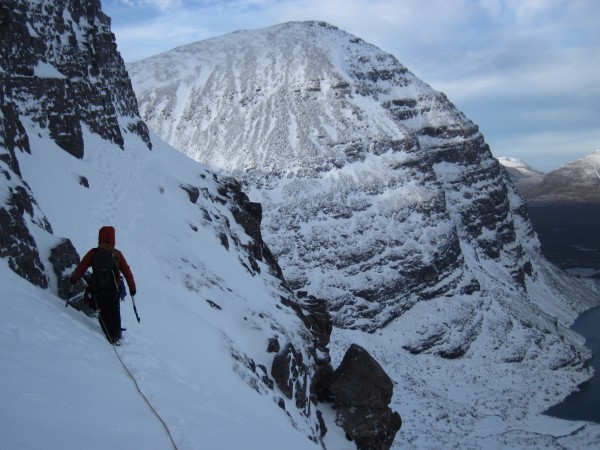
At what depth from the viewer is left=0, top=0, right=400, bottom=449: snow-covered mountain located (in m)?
7.32

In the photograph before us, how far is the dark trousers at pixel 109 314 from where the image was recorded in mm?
9773

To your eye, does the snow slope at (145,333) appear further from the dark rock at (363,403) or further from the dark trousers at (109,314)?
the dark rock at (363,403)

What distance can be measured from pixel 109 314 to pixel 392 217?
2417 inches

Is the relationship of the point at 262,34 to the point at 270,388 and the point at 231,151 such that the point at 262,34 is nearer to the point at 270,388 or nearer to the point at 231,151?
the point at 231,151

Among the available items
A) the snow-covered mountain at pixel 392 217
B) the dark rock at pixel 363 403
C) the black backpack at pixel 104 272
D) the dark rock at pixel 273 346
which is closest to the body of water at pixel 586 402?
the snow-covered mountain at pixel 392 217

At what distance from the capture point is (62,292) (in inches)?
441

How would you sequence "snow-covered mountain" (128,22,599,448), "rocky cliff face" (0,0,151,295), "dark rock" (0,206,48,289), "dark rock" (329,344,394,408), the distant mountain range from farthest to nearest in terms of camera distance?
"snow-covered mountain" (128,22,599,448) < "dark rock" (329,344,394,408) < "rocky cliff face" (0,0,151,295) < "dark rock" (0,206,48,289) < the distant mountain range

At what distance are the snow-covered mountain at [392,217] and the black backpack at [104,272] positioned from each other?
29452mm

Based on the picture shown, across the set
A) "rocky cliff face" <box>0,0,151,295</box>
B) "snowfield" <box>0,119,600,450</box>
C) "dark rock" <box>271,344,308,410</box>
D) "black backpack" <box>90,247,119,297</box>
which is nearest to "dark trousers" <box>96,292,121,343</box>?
"black backpack" <box>90,247,119,297</box>

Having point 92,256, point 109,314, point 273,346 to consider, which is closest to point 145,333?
point 109,314

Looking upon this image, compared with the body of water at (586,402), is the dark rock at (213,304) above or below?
above

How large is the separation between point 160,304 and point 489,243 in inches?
3258

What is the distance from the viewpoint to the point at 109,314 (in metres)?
9.81

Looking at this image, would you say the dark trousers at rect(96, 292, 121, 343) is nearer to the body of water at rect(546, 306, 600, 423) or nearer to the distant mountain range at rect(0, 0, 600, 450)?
the distant mountain range at rect(0, 0, 600, 450)
